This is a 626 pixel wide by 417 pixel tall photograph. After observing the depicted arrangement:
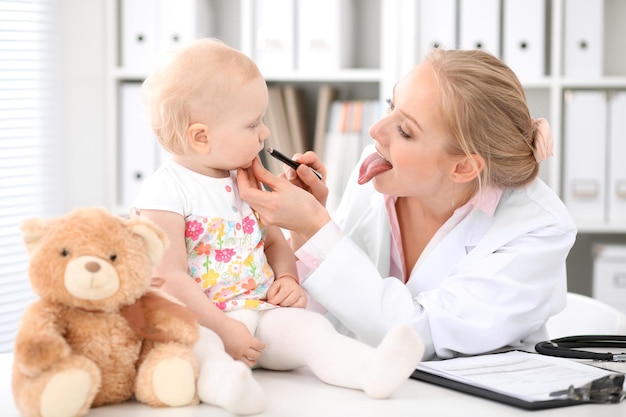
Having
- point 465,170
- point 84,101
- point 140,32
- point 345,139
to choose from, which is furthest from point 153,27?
point 465,170

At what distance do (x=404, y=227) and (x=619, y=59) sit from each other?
6.03ft

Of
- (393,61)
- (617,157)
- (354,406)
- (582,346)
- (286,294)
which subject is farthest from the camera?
(393,61)

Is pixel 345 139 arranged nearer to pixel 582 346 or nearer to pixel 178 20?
pixel 178 20

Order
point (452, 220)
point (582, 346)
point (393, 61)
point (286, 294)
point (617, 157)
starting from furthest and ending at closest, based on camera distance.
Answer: point (393, 61), point (617, 157), point (452, 220), point (582, 346), point (286, 294)

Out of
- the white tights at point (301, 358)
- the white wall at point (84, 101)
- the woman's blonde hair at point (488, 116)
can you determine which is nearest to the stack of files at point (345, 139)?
the white wall at point (84, 101)

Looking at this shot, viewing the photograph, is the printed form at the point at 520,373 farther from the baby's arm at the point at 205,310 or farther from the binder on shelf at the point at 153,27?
the binder on shelf at the point at 153,27

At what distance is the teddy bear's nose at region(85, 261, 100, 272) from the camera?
2.92ft

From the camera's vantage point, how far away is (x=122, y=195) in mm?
3041

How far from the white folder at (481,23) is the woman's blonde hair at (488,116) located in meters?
1.44

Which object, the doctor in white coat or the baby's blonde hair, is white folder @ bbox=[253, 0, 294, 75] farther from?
the baby's blonde hair

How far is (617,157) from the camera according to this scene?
277cm

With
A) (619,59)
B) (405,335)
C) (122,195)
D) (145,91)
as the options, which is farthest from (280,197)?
(619,59)

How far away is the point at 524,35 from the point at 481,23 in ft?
0.47

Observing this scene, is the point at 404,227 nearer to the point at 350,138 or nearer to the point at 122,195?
the point at 350,138
